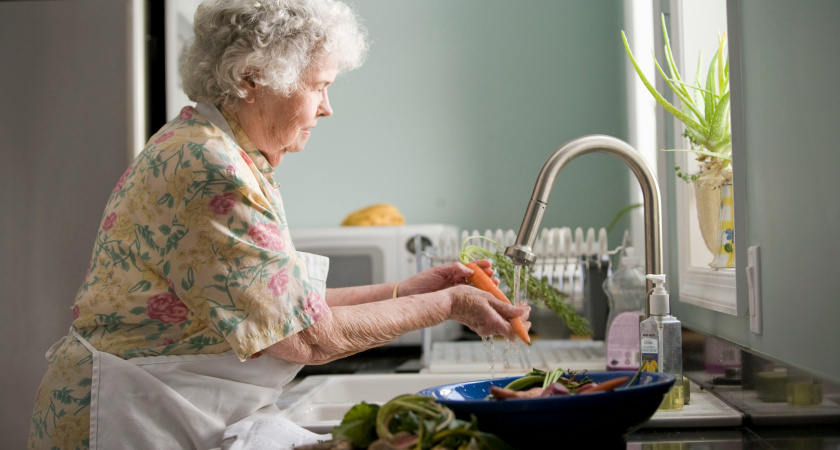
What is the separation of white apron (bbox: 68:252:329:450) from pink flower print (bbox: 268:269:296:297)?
0.56 ft

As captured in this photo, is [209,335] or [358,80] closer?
[209,335]

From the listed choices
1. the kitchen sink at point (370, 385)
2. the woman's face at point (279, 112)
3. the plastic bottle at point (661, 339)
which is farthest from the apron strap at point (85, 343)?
the plastic bottle at point (661, 339)

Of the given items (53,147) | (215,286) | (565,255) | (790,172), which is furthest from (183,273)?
(53,147)

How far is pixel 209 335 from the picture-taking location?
0.99 m

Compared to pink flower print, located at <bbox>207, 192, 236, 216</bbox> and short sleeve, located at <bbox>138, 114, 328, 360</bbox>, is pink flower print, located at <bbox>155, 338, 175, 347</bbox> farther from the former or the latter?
pink flower print, located at <bbox>207, 192, 236, 216</bbox>

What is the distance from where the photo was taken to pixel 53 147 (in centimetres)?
213

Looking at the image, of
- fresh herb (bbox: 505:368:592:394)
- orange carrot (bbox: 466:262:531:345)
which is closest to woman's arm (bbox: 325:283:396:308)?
orange carrot (bbox: 466:262:531:345)

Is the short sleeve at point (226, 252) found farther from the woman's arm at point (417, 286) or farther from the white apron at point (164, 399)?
the woman's arm at point (417, 286)

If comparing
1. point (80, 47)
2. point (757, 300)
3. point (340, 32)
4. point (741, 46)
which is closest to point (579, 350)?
point (757, 300)

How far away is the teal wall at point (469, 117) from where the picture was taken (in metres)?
2.60

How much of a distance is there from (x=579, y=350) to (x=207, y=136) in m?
1.17

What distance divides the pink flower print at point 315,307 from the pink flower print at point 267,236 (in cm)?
8

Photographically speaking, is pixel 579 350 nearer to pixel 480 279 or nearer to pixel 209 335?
pixel 480 279

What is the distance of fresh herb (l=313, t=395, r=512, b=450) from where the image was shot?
0.55 m
